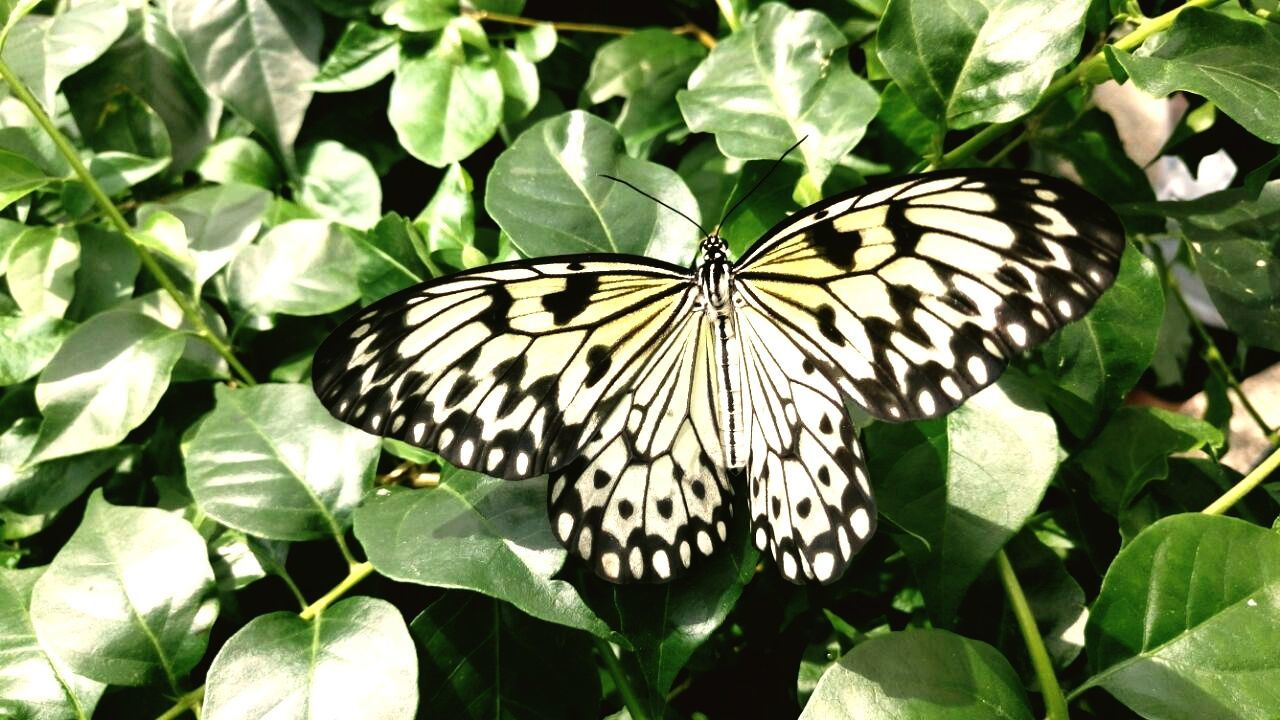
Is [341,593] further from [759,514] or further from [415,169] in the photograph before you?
[415,169]

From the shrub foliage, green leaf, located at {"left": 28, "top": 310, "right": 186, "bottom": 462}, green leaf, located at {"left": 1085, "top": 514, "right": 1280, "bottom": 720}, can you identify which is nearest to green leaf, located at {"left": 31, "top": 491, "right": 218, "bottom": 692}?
the shrub foliage

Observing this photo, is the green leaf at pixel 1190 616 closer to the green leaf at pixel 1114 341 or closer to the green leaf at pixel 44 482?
the green leaf at pixel 1114 341

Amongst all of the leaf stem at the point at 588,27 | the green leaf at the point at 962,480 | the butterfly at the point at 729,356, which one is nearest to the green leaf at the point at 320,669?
the butterfly at the point at 729,356

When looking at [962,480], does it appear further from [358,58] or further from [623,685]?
[358,58]

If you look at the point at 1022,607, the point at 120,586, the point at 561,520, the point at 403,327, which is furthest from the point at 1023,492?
the point at 120,586

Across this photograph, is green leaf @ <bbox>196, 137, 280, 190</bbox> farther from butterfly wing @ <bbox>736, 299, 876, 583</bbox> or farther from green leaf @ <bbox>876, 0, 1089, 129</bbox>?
green leaf @ <bbox>876, 0, 1089, 129</bbox>

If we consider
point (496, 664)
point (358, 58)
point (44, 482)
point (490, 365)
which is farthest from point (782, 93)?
point (44, 482)

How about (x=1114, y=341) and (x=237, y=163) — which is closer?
(x=1114, y=341)
